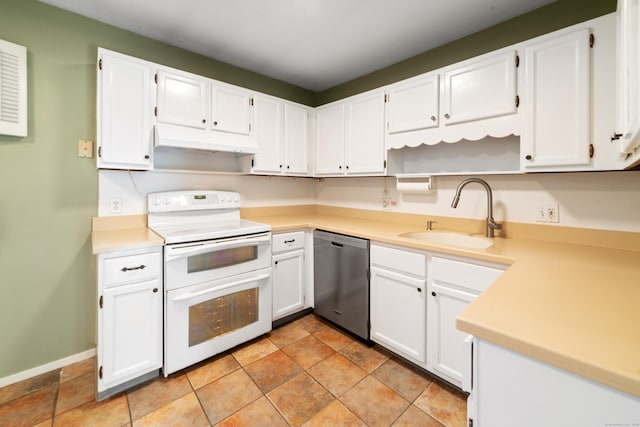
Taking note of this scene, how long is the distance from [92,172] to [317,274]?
6.33 ft

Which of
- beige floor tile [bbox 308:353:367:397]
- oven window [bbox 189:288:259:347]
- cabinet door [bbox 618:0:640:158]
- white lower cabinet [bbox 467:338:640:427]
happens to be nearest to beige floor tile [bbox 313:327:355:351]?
beige floor tile [bbox 308:353:367:397]

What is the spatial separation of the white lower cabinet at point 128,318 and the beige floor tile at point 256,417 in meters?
0.64

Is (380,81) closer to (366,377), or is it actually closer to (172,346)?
(366,377)

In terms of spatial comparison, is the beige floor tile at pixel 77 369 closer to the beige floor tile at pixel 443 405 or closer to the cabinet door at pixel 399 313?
the cabinet door at pixel 399 313

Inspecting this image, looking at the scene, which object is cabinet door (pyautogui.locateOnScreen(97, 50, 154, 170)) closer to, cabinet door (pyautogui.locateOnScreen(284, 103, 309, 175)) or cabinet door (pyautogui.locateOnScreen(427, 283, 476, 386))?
cabinet door (pyautogui.locateOnScreen(284, 103, 309, 175))

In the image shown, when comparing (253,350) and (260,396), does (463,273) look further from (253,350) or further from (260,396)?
(253,350)

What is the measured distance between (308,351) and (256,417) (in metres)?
0.66

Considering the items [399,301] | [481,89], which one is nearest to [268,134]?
[481,89]

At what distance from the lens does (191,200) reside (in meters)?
2.38

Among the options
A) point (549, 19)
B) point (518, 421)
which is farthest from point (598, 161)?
point (518, 421)

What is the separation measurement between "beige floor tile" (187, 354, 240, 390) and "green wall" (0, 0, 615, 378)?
0.89 meters

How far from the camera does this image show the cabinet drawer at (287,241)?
93.8 inches

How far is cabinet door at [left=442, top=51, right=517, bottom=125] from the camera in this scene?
1.72m

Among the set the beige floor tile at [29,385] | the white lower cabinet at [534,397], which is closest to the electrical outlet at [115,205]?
the beige floor tile at [29,385]
